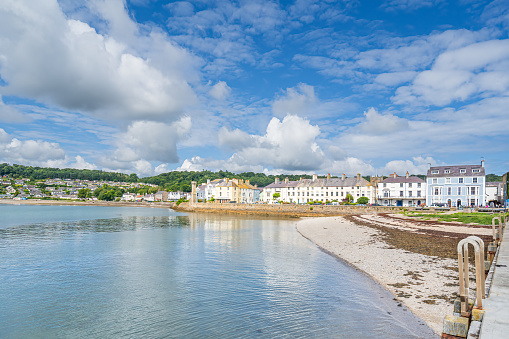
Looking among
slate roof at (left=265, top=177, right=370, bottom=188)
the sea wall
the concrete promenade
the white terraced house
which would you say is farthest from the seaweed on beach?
slate roof at (left=265, top=177, right=370, bottom=188)

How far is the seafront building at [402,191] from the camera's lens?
74.2 m

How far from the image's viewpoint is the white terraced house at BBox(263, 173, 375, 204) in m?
87.2

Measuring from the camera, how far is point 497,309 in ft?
20.7

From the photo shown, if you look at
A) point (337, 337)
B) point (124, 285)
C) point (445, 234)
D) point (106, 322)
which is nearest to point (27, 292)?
point (124, 285)

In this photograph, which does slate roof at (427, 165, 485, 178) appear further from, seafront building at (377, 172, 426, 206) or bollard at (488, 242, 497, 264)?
bollard at (488, 242, 497, 264)

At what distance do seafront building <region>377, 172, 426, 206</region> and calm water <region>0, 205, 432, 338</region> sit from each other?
61.9 meters

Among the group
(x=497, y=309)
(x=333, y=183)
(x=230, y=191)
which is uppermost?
(x=333, y=183)

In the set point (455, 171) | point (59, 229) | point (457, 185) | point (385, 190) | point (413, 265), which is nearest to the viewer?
point (413, 265)

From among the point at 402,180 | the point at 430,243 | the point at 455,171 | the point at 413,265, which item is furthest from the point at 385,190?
the point at 413,265

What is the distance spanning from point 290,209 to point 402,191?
27993 millimetres

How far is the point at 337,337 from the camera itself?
9531mm

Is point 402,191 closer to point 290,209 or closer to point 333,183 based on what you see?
point 333,183

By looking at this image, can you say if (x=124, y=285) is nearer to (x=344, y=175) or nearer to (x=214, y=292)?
(x=214, y=292)

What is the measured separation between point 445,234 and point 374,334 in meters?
20.9
